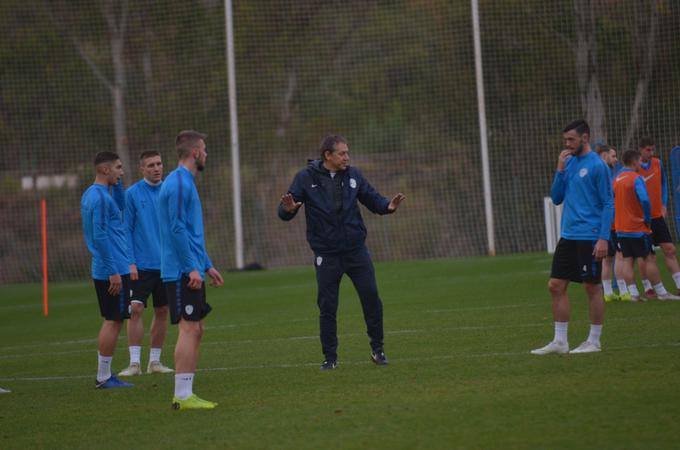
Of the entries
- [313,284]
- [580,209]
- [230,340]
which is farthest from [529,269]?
[580,209]

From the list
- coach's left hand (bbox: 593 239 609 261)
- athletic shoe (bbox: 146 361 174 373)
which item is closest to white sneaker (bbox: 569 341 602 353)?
coach's left hand (bbox: 593 239 609 261)

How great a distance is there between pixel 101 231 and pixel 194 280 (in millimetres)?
2313

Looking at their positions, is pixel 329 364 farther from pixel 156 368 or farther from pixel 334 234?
pixel 156 368

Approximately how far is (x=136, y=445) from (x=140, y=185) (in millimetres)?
4879

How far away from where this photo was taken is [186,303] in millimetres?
8570

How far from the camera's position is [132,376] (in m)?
11.2

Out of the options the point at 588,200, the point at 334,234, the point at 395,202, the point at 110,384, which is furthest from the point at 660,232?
the point at 110,384

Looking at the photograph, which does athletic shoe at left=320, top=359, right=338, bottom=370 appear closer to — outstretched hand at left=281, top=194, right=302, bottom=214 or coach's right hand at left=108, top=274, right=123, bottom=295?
outstretched hand at left=281, top=194, right=302, bottom=214

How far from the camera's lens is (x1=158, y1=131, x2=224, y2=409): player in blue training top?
8.50m

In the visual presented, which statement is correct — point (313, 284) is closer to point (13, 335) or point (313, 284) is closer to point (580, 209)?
point (13, 335)

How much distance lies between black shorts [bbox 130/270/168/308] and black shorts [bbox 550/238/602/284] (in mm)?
4206

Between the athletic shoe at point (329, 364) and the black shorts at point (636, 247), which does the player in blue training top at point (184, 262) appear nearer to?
the athletic shoe at point (329, 364)

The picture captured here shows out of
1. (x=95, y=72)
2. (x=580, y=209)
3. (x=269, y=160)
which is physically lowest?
(x=580, y=209)

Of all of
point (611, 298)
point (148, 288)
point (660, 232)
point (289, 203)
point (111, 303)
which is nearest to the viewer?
point (289, 203)
